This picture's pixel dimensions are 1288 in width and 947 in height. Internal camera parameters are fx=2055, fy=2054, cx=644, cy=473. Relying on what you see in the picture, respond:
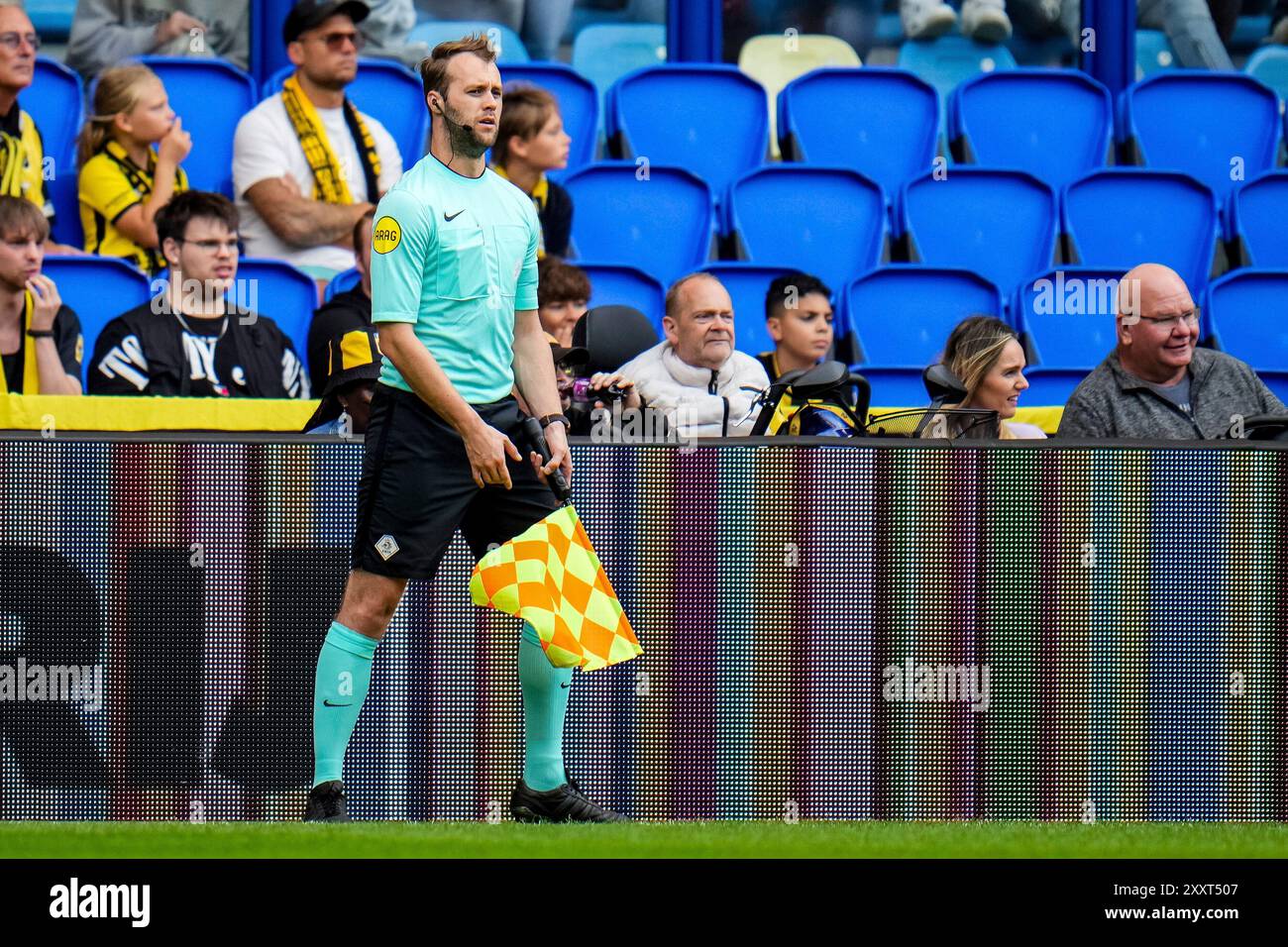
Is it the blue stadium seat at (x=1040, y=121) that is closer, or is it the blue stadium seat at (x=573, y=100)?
the blue stadium seat at (x=573, y=100)

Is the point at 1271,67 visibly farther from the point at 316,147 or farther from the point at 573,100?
the point at 316,147

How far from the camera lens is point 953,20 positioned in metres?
11.3

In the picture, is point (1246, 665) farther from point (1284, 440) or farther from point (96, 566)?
point (96, 566)

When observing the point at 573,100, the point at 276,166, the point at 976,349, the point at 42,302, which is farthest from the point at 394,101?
the point at 976,349

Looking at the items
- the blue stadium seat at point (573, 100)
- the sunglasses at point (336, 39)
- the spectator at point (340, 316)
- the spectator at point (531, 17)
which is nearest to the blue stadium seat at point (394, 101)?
the blue stadium seat at point (573, 100)

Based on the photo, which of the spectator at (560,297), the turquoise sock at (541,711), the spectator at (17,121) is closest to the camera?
the turquoise sock at (541,711)

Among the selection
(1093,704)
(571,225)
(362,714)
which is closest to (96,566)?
(362,714)

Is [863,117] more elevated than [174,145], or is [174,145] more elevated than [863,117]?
[863,117]

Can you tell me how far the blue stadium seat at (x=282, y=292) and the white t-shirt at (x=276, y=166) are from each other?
331mm

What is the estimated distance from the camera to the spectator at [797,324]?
7.74 metres

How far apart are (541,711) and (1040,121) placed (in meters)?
6.39

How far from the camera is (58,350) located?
288 inches

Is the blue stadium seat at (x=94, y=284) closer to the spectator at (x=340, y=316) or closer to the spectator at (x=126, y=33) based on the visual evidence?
the spectator at (x=340, y=316)

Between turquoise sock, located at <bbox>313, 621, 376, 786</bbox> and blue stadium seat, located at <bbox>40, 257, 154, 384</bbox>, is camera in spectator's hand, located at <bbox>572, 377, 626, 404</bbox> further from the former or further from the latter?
blue stadium seat, located at <bbox>40, 257, 154, 384</bbox>
